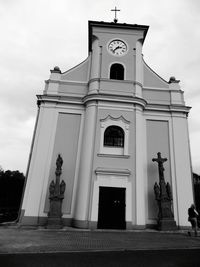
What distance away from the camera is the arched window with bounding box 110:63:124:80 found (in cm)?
1705

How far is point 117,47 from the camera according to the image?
57.8 feet

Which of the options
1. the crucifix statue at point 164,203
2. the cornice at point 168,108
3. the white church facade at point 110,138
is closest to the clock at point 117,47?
the white church facade at point 110,138

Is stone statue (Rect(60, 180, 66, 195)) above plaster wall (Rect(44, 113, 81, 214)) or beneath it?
beneath

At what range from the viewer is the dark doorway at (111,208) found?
13266 millimetres

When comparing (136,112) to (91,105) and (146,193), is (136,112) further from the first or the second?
(146,193)

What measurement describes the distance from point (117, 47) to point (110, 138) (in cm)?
729

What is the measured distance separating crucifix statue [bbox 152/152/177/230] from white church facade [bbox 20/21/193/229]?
0.87 m

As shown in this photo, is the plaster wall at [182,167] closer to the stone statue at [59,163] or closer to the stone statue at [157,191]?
the stone statue at [157,191]

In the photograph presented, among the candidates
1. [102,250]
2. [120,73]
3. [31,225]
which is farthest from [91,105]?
[102,250]

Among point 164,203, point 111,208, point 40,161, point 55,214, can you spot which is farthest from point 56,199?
point 164,203

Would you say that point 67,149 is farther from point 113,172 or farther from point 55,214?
point 55,214

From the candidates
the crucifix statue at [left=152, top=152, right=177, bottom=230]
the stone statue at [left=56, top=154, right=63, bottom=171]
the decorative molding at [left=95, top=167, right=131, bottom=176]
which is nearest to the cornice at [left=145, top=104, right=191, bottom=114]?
the crucifix statue at [left=152, top=152, right=177, bottom=230]

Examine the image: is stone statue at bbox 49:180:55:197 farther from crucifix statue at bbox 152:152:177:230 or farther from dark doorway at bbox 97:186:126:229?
crucifix statue at bbox 152:152:177:230

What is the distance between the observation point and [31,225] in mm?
13172
